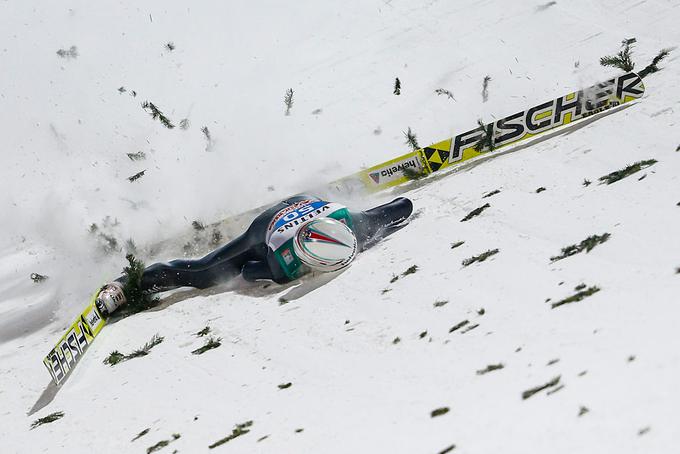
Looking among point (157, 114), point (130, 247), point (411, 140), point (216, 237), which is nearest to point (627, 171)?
point (411, 140)

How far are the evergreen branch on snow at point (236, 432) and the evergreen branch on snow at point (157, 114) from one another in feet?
50.5

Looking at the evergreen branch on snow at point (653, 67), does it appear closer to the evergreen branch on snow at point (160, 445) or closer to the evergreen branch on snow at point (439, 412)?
the evergreen branch on snow at point (439, 412)

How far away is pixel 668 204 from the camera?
993 centimetres

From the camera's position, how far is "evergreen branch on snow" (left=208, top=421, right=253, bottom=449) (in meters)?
8.26

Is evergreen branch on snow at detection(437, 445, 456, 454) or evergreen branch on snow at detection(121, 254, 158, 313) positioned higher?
evergreen branch on snow at detection(121, 254, 158, 313)

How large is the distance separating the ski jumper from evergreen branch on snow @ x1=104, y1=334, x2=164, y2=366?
2121mm

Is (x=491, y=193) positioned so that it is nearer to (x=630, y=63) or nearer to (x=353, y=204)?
(x=353, y=204)

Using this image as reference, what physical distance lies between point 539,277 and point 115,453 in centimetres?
604

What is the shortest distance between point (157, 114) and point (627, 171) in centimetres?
1505

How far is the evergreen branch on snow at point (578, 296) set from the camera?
7.93 metres

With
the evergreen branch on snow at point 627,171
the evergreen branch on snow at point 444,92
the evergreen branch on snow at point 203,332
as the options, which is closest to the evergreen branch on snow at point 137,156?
the evergreen branch on snow at point 444,92

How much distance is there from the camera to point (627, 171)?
1214 cm

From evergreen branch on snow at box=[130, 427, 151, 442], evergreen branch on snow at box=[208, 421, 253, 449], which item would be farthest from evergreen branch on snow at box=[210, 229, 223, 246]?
evergreen branch on snow at box=[208, 421, 253, 449]

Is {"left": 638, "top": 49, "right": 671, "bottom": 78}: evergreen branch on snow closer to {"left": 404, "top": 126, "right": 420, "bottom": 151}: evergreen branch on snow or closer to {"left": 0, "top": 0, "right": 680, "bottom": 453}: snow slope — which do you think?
{"left": 0, "top": 0, "right": 680, "bottom": 453}: snow slope
